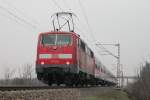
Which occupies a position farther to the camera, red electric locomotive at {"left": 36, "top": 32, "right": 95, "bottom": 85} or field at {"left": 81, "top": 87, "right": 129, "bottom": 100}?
field at {"left": 81, "top": 87, "right": 129, "bottom": 100}

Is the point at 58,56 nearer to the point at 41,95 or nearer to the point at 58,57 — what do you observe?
the point at 58,57

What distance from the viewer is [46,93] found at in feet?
52.2

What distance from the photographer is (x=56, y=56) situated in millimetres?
26250

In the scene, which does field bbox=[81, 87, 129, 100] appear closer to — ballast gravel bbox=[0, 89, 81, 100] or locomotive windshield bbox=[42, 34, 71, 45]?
ballast gravel bbox=[0, 89, 81, 100]

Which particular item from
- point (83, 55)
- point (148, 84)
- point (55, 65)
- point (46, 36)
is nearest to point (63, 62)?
point (55, 65)

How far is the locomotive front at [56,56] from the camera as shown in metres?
25.9

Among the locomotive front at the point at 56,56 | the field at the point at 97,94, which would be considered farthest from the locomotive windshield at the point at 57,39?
the field at the point at 97,94

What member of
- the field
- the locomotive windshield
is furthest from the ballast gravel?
the locomotive windshield

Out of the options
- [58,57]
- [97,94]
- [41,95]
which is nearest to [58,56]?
[58,57]

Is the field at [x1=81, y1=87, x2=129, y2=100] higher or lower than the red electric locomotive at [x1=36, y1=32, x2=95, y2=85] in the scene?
lower

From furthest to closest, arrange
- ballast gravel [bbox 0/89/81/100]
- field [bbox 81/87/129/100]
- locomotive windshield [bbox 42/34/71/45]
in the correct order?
locomotive windshield [bbox 42/34/71/45] → field [bbox 81/87/129/100] → ballast gravel [bbox 0/89/81/100]

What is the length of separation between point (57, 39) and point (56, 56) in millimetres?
1200

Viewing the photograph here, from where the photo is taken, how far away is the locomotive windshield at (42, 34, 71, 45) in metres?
26.8

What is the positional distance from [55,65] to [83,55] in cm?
446
